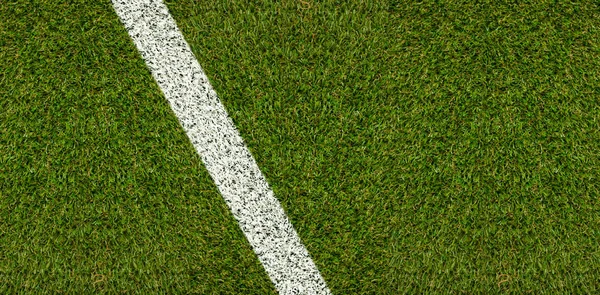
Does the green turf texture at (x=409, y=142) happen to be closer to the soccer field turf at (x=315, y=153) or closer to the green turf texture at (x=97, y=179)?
the soccer field turf at (x=315, y=153)

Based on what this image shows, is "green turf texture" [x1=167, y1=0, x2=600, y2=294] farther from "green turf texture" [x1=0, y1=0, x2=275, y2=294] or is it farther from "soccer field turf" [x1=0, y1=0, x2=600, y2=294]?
"green turf texture" [x1=0, y1=0, x2=275, y2=294]

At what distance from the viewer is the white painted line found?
7.25 feet

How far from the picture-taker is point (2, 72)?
2229 mm

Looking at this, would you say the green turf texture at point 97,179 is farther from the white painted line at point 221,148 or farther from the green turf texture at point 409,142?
the green turf texture at point 409,142

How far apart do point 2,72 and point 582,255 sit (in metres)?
3.23

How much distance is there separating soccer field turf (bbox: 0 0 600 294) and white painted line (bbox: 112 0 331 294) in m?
0.05

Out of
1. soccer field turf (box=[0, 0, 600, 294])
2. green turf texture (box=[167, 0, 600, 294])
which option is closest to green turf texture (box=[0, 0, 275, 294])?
soccer field turf (box=[0, 0, 600, 294])

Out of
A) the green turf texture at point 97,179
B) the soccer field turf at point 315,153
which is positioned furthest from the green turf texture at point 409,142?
the green turf texture at point 97,179

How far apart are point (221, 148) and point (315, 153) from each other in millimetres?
495

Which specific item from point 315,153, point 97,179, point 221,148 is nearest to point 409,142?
point 315,153

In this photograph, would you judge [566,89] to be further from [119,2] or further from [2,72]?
[2,72]

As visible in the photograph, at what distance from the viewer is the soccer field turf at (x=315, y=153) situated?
219 centimetres

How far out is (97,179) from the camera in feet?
7.19

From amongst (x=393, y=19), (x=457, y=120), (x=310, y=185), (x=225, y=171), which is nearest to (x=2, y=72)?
(x=225, y=171)
